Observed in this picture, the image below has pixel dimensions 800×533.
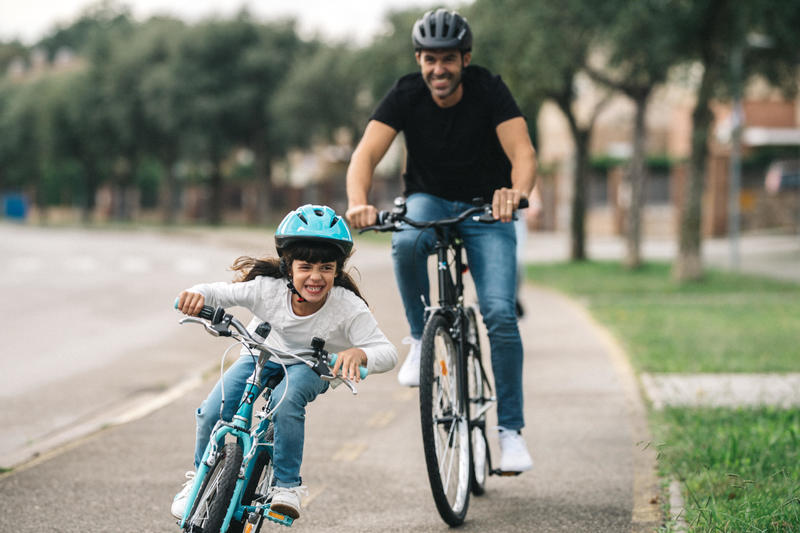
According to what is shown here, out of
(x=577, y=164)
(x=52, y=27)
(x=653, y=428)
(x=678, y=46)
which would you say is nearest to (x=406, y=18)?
(x=577, y=164)

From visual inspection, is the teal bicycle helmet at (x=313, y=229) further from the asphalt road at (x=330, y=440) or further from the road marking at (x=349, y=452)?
the road marking at (x=349, y=452)

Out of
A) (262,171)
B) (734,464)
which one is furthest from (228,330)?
(262,171)

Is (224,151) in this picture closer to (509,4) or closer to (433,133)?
(509,4)

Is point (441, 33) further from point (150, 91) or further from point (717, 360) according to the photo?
point (150, 91)

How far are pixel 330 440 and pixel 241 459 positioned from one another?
2.60 metres

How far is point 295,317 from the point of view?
3.76m

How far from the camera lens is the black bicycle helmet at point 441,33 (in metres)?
4.53

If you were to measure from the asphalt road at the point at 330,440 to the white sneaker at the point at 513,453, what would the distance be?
0.22 m

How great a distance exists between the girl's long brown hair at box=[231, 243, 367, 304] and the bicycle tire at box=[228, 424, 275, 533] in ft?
1.78

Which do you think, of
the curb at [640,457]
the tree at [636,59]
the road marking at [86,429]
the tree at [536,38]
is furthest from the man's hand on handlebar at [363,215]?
the tree at [536,38]

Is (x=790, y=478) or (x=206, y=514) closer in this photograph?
(x=206, y=514)

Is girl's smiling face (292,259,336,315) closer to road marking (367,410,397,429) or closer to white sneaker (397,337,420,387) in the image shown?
white sneaker (397,337,420,387)

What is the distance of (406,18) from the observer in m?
31.7

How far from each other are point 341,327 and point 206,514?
0.81 meters
